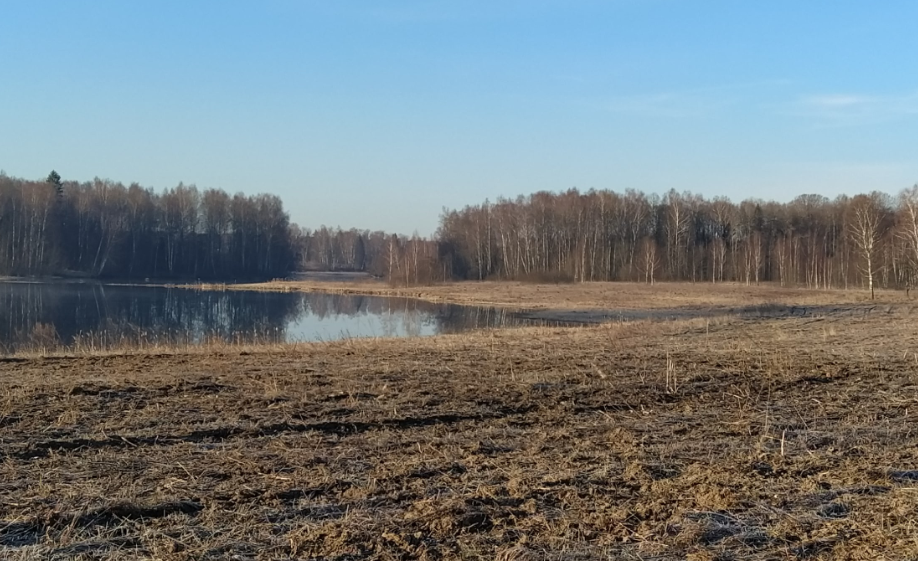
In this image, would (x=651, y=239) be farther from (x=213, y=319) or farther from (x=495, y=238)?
(x=213, y=319)

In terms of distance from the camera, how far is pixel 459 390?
9.35 metres

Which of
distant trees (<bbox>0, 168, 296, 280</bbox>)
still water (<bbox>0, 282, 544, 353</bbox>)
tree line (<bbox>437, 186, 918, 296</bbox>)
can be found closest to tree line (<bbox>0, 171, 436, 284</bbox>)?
distant trees (<bbox>0, 168, 296, 280</bbox>)

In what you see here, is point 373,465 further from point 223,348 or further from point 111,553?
point 223,348

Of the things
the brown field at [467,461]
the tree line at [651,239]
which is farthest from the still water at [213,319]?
the tree line at [651,239]

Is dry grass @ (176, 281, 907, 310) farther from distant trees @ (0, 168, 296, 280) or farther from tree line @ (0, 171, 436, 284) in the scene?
distant trees @ (0, 168, 296, 280)

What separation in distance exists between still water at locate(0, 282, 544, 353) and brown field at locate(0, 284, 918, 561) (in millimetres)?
11661

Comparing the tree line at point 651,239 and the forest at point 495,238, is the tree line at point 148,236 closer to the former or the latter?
the forest at point 495,238

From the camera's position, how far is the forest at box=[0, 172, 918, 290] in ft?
241

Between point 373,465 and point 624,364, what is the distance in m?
7.01

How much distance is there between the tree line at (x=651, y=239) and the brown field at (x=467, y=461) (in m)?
63.6

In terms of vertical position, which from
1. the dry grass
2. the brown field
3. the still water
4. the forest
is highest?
the forest

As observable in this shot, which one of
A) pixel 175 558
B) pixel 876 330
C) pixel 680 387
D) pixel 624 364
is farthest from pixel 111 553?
pixel 876 330

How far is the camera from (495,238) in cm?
9081

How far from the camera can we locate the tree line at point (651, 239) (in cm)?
7362
